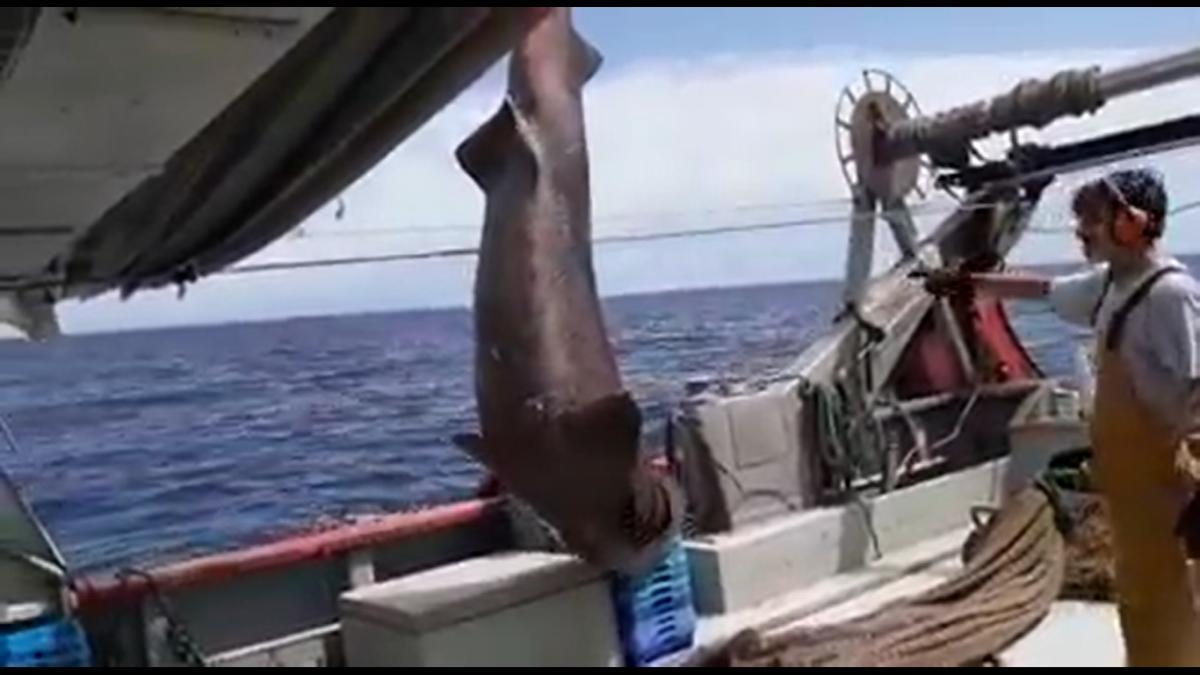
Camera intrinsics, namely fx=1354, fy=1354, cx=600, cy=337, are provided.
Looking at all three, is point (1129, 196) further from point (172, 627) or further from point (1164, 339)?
point (172, 627)

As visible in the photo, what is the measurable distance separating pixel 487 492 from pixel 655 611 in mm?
1066

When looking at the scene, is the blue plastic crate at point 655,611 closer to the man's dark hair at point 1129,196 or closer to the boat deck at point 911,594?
the boat deck at point 911,594

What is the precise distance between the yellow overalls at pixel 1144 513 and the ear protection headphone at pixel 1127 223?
0.45ft

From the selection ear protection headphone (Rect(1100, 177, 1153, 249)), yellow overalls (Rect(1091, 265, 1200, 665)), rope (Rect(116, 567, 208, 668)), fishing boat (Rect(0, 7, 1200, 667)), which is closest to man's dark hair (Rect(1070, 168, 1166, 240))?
ear protection headphone (Rect(1100, 177, 1153, 249))

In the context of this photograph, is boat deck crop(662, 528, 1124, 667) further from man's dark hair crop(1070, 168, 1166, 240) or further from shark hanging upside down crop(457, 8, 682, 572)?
man's dark hair crop(1070, 168, 1166, 240)

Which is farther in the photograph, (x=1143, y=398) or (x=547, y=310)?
(x=1143, y=398)

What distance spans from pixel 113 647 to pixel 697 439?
2.27m

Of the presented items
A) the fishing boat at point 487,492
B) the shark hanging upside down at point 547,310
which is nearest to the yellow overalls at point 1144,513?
the fishing boat at point 487,492

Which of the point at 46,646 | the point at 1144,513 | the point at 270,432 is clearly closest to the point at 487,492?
the point at 46,646

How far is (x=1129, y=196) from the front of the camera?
2910mm

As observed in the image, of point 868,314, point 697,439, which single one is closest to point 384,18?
point 697,439

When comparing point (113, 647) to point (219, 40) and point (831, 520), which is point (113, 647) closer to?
point (219, 40)

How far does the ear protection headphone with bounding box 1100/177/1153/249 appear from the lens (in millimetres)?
2898

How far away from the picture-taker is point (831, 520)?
5.24m
